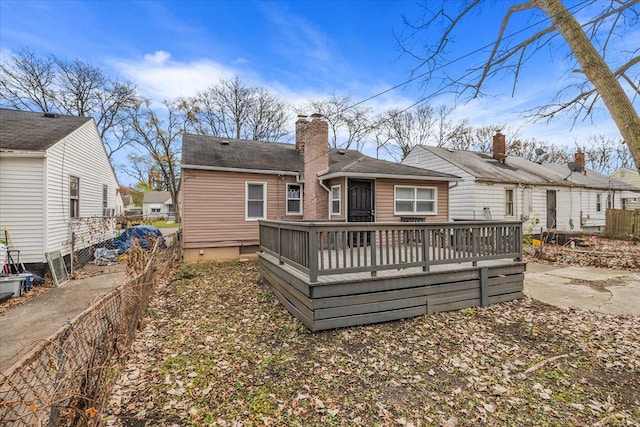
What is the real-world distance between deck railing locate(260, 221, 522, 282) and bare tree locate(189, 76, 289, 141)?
899 inches

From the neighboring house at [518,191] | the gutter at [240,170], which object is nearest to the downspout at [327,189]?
the gutter at [240,170]

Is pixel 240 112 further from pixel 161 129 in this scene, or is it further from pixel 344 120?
pixel 344 120

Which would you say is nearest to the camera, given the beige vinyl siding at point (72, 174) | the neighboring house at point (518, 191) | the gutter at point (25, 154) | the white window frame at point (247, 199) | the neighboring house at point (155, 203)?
the gutter at point (25, 154)

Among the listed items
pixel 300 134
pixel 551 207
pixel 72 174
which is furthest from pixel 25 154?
pixel 551 207

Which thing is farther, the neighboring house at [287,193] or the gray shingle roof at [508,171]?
the gray shingle roof at [508,171]

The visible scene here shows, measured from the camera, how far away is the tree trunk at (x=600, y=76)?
3.96 metres

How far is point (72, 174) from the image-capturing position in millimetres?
9883

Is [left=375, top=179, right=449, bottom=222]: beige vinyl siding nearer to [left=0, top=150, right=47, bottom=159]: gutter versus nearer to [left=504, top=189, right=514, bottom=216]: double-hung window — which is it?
[left=504, top=189, right=514, bottom=216]: double-hung window

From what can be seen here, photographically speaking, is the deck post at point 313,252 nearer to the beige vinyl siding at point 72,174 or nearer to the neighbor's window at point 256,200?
the neighbor's window at point 256,200

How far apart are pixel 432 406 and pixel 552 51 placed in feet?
21.3

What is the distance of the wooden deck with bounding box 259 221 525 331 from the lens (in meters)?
4.52

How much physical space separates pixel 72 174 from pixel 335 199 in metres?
8.93

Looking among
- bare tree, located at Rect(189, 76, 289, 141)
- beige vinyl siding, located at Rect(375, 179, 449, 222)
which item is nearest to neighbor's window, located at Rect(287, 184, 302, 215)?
beige vinyl siding, located at Rect(375, 179, 449, 222)

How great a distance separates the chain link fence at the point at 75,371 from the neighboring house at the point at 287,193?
647 cm
